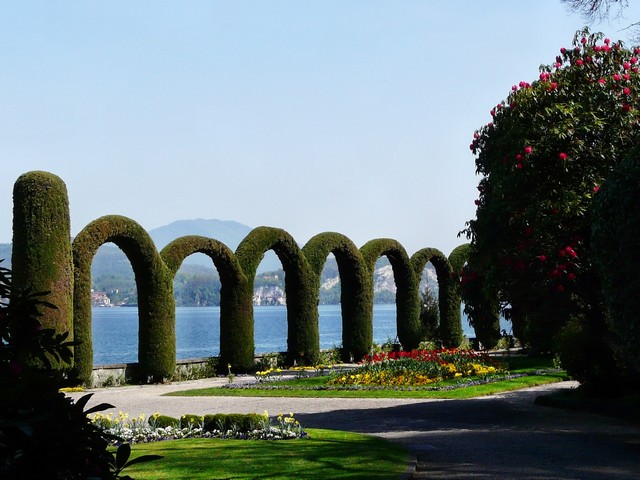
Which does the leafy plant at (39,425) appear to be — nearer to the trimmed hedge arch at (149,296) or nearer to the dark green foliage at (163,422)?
the dark green foliage at (163,422)

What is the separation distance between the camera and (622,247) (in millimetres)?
10781

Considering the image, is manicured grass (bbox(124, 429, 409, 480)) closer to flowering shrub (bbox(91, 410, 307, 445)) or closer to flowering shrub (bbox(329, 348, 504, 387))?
flowering shrub (bbox(91, 410, 307, 445))

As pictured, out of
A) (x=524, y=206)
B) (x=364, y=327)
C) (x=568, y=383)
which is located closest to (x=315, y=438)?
(x=524, y=206)

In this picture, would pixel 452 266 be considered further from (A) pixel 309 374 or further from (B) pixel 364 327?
(A) pixel 309 374

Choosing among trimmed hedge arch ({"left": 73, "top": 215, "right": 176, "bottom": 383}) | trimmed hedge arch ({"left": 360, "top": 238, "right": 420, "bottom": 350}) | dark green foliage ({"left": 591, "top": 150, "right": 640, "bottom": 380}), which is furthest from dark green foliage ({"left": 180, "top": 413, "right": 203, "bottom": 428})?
trimmed hedge arch ({"left": 360, "top": 238, "right": 420, "bottom": 350})

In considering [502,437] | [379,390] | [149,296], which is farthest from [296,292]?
[502,437]

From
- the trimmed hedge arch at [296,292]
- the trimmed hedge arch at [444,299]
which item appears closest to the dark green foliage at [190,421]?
the trimmed hedge arch at [296,292]

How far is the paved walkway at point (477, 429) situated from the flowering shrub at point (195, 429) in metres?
1.57

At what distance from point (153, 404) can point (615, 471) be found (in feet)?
34.3

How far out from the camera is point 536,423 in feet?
43.5

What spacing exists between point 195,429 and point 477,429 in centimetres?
436

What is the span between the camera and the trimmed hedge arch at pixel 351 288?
27.8 m

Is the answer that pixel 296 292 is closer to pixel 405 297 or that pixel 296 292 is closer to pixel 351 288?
pixel 351 288

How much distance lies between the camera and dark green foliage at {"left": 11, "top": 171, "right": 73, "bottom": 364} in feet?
63.5
